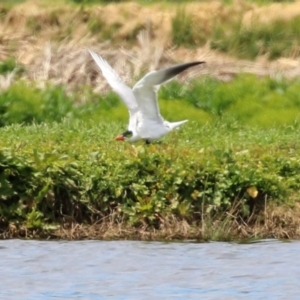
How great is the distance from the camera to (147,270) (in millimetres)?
11133

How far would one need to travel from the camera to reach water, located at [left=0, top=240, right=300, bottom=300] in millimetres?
10258

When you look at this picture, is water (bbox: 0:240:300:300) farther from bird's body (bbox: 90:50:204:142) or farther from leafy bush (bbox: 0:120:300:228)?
bird's body (bbox: 90:50:204:142)

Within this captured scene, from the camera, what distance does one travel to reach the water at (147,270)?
10258mm

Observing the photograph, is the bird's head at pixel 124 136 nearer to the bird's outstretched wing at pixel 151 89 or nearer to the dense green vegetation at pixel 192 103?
the bird's outstretched wing at pixel 151 89

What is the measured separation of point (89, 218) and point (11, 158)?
0.90 metres

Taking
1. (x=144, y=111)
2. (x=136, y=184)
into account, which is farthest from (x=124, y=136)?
(x=136, y=184)

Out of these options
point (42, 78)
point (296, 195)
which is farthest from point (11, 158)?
point (42, 78)

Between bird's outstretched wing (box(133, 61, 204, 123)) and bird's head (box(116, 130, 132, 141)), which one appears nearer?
bird's outstretched wing (box(133, 61, 204, 123))

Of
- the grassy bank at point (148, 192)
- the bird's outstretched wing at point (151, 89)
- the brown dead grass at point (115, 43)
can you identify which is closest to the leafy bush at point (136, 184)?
the grassy bank at point (148, 192)

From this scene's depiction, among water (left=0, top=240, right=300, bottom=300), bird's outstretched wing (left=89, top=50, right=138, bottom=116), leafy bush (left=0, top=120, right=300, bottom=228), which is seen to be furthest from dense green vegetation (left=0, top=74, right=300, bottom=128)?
water (left=0, top=240, right=300, bottom=300)

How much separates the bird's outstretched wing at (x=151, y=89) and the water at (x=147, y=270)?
113 inches

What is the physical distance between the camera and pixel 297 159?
1323cm

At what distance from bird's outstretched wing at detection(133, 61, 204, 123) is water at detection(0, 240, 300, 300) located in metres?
2.86

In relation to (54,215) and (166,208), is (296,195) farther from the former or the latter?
(54,215)
